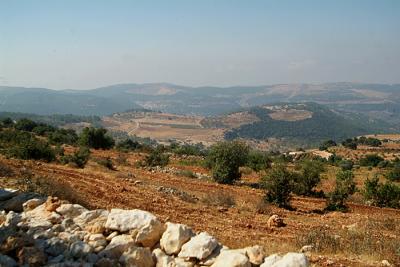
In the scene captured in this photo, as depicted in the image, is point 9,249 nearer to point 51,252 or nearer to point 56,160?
point 51,252

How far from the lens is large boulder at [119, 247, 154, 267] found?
24.5 ft

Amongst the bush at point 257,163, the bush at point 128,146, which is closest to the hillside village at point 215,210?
the bush at point 257,163

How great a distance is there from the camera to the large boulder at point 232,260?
6.95 metres

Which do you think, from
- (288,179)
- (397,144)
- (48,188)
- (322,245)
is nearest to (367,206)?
(288,179)

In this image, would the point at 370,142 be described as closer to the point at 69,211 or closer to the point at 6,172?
the point at 6,172

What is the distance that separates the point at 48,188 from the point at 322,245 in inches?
301

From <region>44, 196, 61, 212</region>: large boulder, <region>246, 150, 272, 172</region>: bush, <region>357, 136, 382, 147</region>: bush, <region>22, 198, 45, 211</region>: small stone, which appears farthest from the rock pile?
<region>357, 136, 382, 147</region>: bush

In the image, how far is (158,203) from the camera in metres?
15.5

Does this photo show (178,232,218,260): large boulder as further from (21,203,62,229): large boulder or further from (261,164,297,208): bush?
(261,164,297,208): bush

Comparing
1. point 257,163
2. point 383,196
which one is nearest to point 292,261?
point 383,196

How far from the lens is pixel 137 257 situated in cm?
751

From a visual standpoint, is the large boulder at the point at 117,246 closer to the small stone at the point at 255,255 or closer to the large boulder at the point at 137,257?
the large boulder at the point at 137,257

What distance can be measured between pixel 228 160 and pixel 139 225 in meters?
18.7

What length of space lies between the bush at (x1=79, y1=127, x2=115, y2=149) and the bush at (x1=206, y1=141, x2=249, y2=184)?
63.8 feet
